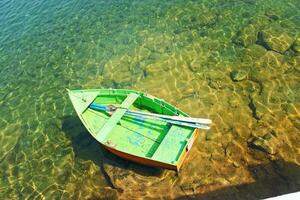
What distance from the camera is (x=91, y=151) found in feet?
55.3

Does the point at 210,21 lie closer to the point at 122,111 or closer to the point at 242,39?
the point at 242,39

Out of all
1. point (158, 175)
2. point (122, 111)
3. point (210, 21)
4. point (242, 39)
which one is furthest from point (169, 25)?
point (158, 175)

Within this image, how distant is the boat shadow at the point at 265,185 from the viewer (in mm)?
13422

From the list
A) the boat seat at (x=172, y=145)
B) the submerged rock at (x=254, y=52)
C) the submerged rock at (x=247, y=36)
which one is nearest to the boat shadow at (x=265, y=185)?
the boat seat at (x=172, y=145)

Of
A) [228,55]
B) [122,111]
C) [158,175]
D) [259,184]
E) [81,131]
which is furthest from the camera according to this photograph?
[228,55]

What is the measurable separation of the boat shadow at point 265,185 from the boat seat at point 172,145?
5.73ft

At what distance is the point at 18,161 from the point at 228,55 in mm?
13144

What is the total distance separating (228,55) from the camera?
2028 centimetres

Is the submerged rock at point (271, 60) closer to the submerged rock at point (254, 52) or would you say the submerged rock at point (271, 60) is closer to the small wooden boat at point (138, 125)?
the submerged rock at point (254, 52)

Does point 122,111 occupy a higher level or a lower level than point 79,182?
higher

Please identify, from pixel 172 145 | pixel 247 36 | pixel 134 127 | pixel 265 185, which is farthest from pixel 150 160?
pixel 247 36

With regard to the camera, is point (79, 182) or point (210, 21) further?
point (210, 21)

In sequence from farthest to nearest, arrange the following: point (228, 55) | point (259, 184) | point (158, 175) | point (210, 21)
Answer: point (210, 21), point (228, 55), point (158, 175), point (259, 184)

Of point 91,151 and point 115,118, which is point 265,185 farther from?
point 91,151
